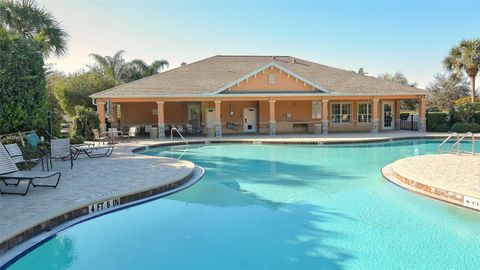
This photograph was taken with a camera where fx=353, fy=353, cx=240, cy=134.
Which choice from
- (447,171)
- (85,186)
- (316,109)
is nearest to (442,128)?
(316,109)

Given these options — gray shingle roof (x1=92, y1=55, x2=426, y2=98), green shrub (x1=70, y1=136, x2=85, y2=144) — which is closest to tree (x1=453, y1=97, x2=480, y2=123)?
gray shingle roof (x1=92, y1=55, x2=426, y2=98)

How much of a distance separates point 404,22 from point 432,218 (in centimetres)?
2076

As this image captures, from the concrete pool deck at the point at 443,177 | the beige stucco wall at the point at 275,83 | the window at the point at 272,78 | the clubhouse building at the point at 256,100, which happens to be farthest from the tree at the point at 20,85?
the window at the point at 272,78

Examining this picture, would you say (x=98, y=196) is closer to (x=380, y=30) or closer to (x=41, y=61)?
(x=41, y=61)

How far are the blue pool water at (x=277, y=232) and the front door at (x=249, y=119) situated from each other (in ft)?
51.6

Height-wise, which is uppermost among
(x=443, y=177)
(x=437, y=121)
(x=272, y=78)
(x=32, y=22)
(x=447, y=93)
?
(x=32, y=22)

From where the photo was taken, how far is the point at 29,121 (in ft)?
38.2

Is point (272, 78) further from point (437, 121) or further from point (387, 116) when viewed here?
point (437, 121)

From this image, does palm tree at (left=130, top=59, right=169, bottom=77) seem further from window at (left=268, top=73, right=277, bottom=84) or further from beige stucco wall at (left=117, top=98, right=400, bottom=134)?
window at (left=268, top=73, right=277, bottom=84)

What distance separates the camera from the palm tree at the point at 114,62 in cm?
3841

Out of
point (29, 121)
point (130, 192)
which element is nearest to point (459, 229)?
point (130, 192)

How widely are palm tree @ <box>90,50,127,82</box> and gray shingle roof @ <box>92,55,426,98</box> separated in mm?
13951

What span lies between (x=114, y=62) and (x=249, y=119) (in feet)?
66.4

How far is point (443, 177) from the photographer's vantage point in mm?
9047
